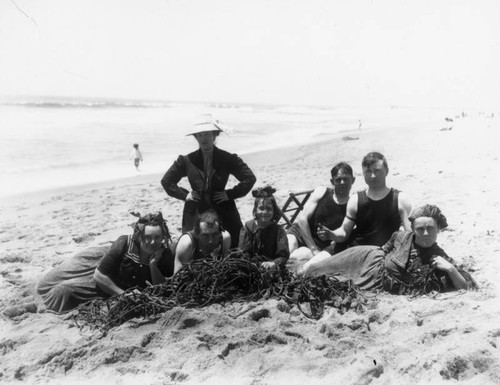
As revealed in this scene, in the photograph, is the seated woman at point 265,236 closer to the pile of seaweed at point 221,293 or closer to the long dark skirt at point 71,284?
the pile of seaweed at point 221,293

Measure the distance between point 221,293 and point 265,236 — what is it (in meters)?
0.66

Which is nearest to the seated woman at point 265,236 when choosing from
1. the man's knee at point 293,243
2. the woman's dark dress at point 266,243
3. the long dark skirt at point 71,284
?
the woman's dark dress at point 266,243

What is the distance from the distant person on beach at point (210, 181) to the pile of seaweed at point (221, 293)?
680 mm

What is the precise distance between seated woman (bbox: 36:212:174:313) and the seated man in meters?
1.40

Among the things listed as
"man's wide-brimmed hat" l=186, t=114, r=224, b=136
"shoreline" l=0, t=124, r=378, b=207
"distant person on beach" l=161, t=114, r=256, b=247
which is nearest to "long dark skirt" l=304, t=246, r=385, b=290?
"distant person on beach" l=161, t=114, r=256, b=247

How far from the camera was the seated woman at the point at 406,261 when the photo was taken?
3543mm

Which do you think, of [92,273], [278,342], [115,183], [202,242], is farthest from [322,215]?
[115,183]

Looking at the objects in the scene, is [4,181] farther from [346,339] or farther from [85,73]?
[85,73]

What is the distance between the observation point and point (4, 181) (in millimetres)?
10141

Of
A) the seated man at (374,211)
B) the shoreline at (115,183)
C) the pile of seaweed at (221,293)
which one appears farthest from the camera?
the shoreline at (115,183)

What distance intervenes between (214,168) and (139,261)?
1.12m

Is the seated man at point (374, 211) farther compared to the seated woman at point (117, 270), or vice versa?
the seated man at point (374, 211)

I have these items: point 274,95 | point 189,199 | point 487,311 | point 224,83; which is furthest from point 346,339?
point 224,83

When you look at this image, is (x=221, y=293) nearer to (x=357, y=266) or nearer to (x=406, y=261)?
(x=357, y=266)
